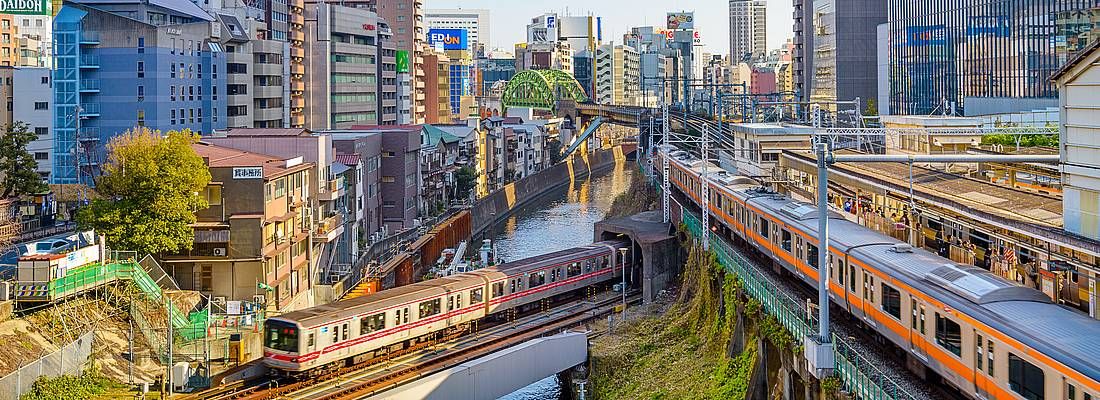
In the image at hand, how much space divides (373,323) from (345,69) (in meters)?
41.5

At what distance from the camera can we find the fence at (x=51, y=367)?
19.6 m

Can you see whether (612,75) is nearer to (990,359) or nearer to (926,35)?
(926,35)

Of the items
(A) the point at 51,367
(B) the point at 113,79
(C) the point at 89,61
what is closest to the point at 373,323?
(A) the point at 51,367

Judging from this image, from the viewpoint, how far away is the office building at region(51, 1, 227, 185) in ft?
→ 132

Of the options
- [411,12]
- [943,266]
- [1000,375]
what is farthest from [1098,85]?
[411,12]

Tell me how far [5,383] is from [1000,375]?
49.5 ft

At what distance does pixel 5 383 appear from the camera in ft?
63.9

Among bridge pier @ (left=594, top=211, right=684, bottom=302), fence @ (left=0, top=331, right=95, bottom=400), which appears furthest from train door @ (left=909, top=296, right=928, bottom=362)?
bridge pier @ (left=594, top=211, right=684, bottom=302)

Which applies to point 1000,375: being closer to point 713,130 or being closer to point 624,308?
point 624,308

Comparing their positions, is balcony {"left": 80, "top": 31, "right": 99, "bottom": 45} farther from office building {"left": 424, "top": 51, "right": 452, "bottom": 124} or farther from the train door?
office building {"left": 424, "top": 51, "right": 452, "bottom": 124}

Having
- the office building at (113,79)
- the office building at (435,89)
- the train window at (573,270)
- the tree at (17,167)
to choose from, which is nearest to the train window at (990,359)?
the train window at (573,270)

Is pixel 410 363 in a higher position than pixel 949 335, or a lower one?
lower

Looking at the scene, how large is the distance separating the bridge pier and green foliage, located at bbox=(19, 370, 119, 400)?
52.3 feet

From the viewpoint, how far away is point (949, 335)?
14578 millimetres
